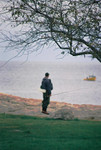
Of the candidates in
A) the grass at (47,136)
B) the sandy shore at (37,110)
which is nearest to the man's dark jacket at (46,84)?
the sandy shore at (37,110)

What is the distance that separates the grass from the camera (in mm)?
8898

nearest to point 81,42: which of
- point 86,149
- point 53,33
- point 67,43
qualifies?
point 67,43

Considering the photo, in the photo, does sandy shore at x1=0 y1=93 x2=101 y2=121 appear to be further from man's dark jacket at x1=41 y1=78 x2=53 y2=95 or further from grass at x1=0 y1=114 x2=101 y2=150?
grass at x1=0 y1=114 x2=101 y2=150

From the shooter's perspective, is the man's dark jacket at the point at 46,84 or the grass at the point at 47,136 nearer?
the grass at the point at 47,136

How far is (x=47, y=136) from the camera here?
10.5 meters

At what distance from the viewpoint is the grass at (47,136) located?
890 centimetres

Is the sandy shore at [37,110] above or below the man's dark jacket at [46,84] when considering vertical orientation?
below

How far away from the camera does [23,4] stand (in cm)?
1198

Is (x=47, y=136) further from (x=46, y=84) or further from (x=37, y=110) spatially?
(x=37, y=110)

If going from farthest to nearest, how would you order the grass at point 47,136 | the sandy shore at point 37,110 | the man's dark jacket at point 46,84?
1. the sandy shore at point 37,110
2. the man's dark jacket at point 46,84
3. the grass at point 47,136

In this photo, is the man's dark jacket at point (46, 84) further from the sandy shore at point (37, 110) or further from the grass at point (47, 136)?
the grass at point (47, 136)

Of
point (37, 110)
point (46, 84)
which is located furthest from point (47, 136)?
point (37, 110)

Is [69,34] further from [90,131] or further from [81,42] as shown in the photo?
[90,131]

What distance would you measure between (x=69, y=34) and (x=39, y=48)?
4.45 ft
